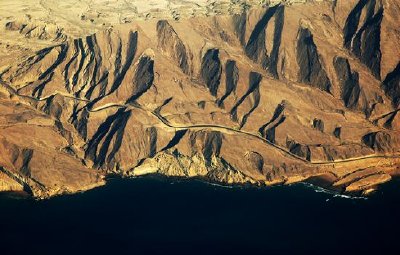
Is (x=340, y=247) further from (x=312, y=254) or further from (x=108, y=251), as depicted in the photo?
(x=108, y=251)

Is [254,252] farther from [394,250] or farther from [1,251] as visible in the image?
[1,251]

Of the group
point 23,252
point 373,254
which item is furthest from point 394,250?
point 23,252

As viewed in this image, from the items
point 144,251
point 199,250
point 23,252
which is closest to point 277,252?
point 199,250

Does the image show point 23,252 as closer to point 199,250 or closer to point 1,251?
point 1,251

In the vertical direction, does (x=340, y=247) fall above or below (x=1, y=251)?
above

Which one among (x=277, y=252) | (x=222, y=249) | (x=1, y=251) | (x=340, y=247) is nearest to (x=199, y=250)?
(x=222, y=249)

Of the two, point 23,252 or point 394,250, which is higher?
point 394,250

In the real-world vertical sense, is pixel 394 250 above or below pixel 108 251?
above
